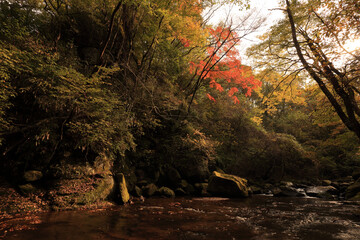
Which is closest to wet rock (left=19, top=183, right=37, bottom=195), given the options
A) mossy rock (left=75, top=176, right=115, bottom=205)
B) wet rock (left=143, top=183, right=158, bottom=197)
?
mossy rock (left=75, top=176, right=115, bottom=205)

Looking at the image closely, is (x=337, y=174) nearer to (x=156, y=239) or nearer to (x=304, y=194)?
(x=304, y=194)

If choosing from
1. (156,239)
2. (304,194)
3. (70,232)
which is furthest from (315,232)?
(304,194)

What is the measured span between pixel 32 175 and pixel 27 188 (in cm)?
40

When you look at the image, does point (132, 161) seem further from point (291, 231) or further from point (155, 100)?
point (291, 231)

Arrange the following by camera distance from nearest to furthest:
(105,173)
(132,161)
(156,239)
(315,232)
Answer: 1. (156,239)
2. (315,232)
3. (105,173)
4. (132,161)

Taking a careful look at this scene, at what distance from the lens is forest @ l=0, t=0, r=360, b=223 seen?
16.8 ft

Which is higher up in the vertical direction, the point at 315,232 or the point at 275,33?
the point at 275,33

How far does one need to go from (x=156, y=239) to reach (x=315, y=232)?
3884 millimetres

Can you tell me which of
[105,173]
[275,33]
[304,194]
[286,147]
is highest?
[275,33]

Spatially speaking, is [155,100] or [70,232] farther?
[155,100]

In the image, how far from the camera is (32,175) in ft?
18.0

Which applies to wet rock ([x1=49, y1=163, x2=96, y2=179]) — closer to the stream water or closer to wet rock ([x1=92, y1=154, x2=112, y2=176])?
wet rock ([x1=92, y1=154, x2=112, y2=176])

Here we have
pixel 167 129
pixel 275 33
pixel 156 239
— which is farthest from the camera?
pixel 167 129

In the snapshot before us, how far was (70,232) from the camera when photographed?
3584 mm
